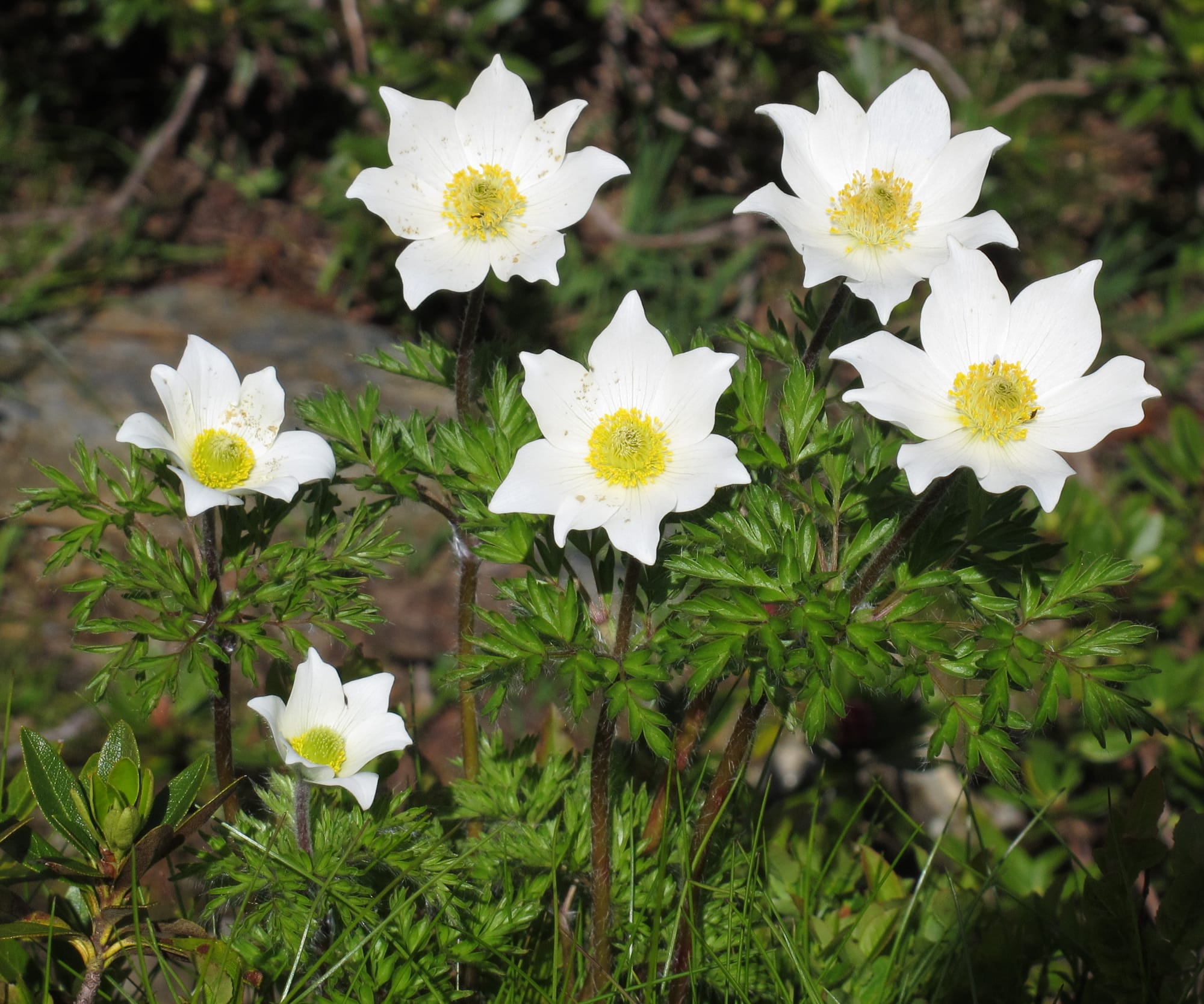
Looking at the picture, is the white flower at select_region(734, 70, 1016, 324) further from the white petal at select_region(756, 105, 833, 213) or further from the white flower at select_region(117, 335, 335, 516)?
the white flower at select_region(117, 335, 335, 516)

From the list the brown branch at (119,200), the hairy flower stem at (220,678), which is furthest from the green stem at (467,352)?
the brown branch at (119,200)

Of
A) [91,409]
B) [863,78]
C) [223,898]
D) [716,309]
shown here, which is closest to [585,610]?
[223,898]

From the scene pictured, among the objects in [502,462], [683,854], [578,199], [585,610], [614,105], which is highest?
[578,199]

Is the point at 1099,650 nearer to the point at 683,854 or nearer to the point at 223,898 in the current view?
the point at 683,854

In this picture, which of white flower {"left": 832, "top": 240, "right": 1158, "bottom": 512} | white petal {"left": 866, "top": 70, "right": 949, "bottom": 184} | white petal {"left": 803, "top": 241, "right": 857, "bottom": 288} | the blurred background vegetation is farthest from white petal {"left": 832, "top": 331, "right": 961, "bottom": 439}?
the blurred background vegetation

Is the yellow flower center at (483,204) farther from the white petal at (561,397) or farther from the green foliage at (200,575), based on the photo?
the green foliage at (200,575)

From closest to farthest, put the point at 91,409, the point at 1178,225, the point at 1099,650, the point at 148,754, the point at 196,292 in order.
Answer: the point at 1099,650 → the point at 148,754 → the point at 91,409 → the point at 196,292 → the point at 1178,225

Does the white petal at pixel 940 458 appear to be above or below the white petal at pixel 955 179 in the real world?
below

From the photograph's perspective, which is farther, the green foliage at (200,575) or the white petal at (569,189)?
the white petal at (569,189)
